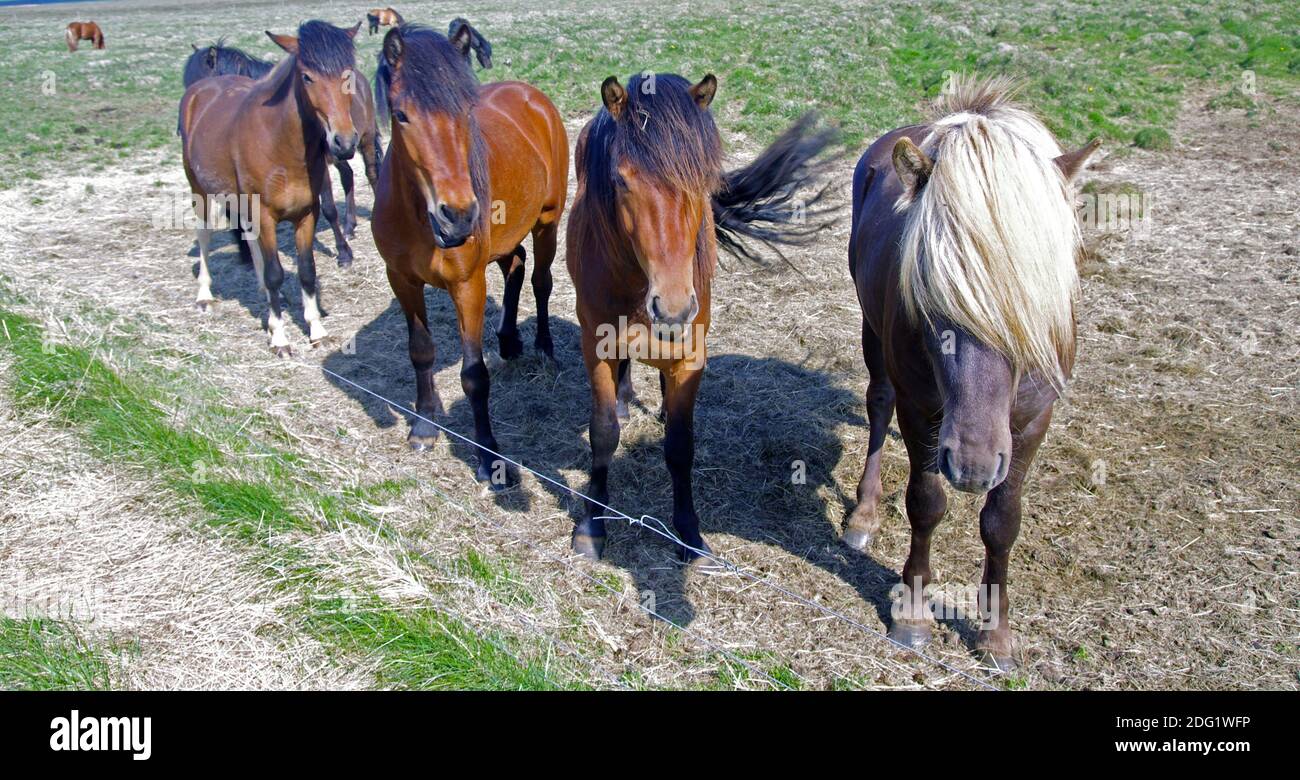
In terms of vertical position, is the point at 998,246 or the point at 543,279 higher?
the point at 998,246

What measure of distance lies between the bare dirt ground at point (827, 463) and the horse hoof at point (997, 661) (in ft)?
0.21

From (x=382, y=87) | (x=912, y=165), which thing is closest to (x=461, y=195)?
(x=382, y=87)

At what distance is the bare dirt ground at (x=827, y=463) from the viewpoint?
12.1 ft

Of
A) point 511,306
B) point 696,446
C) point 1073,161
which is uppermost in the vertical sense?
point 1073,161

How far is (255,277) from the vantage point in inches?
344

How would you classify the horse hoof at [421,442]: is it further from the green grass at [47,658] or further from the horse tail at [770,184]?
the horse tail at [770,184]

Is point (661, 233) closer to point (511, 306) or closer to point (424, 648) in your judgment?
point (424, 648)

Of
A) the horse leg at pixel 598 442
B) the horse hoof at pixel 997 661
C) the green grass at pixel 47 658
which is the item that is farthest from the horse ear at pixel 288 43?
the horse hoof at pixel 997 661

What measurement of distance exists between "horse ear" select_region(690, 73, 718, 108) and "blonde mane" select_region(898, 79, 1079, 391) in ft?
3.58

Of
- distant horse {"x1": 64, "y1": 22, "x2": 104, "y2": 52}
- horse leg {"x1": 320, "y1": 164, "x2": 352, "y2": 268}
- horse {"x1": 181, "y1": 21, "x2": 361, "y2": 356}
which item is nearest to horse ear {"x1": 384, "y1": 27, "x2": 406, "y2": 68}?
horse {"x1": 181, "y1": 21, "x2": 361, "y2": 356}

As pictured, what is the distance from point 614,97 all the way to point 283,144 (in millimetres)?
4180

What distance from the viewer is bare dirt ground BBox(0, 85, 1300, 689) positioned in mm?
3678
